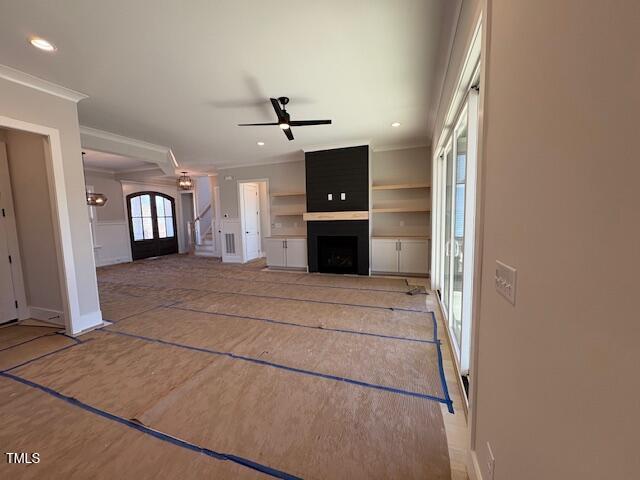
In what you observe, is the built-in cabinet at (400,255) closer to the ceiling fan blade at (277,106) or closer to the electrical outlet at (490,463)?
the ceiling fan blade at (277,106)

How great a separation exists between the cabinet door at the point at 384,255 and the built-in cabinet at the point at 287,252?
160 centimetres

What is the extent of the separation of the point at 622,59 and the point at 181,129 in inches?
200

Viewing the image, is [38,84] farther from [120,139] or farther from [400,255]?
[400,255]

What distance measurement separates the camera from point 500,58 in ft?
3.53

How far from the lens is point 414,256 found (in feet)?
17.7

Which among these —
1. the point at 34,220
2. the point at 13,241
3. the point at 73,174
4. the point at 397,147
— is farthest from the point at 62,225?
the point at 397,147

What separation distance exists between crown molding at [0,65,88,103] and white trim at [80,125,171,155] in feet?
4.47

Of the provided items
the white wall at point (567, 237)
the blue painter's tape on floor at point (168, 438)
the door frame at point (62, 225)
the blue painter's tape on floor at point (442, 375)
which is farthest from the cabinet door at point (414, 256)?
the door frame at point (62, 225)

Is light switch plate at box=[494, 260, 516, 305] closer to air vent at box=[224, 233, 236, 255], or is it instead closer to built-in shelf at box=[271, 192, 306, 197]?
built-in shelf at box=[271, 192, 306, 197]

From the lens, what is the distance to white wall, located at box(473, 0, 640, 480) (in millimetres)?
478

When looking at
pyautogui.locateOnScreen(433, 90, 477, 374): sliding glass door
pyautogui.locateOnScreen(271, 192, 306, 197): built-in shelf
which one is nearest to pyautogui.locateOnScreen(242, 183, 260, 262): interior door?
pyautogui.locateOnScreen(271, 192, 306, 197): built-in shelf

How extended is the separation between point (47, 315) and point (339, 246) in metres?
4.79

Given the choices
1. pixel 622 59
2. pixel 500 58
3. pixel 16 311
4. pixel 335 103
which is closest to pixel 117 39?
pixel 335 103

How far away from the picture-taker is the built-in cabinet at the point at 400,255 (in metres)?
5.36
